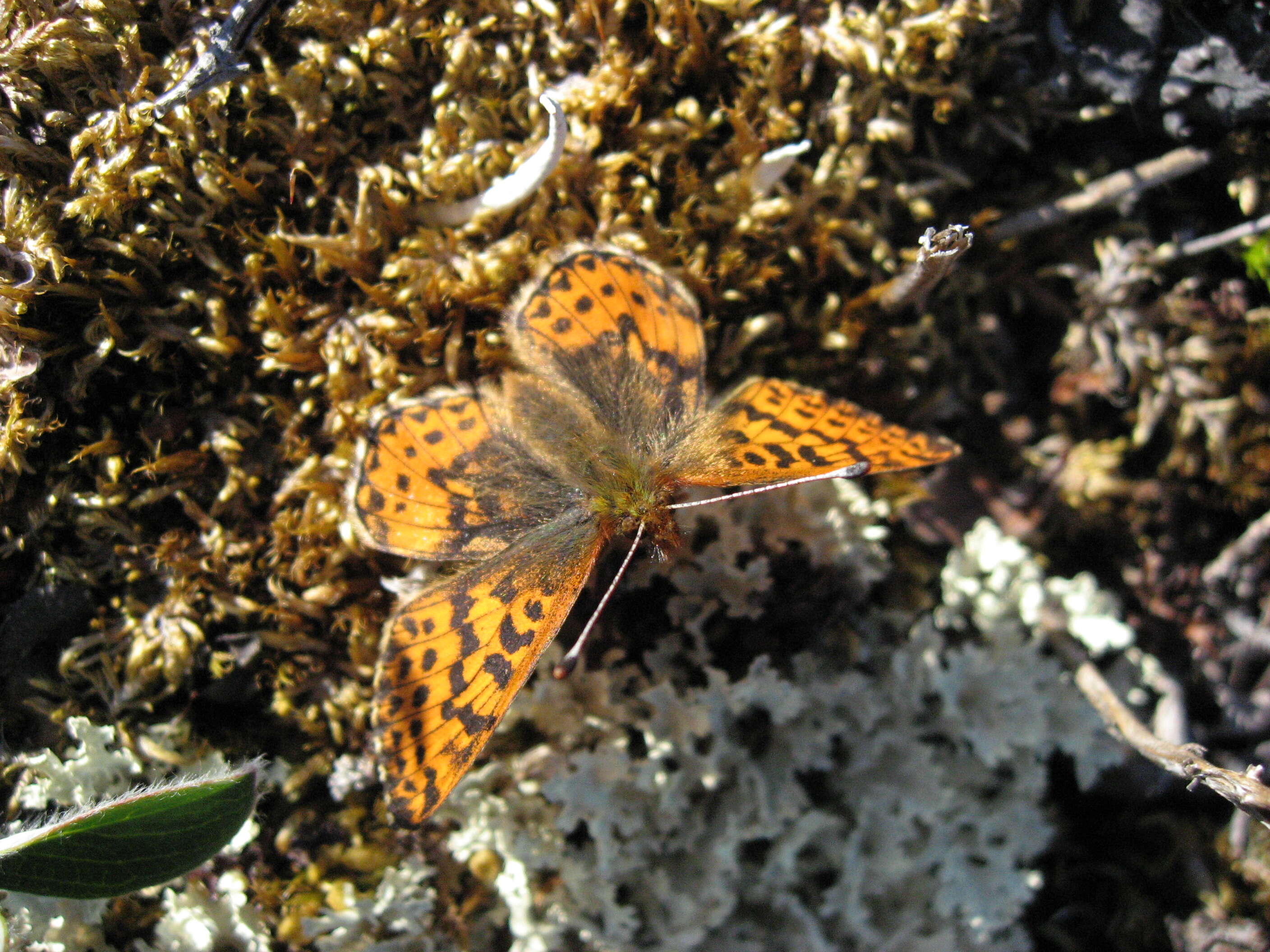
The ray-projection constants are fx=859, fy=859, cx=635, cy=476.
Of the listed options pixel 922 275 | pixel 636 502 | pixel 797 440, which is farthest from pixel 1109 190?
pixel 636 502

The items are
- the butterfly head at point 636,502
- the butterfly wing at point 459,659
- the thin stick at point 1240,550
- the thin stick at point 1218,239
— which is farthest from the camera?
the thin stick at point 1240,550

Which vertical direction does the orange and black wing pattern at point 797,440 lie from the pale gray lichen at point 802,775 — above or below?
above

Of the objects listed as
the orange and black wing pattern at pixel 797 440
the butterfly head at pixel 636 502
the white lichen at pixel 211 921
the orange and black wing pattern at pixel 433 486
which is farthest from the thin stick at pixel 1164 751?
the white lichen at pixel 211 921

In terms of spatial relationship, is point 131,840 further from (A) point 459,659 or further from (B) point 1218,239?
(B) point 1218,239

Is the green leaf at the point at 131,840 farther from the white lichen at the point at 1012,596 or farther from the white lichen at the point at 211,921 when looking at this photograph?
the white lichen at the point at 1012,596

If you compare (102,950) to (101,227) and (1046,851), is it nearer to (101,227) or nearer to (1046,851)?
(101,227)

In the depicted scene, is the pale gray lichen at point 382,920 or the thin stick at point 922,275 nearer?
the thin stick at point 922,275
